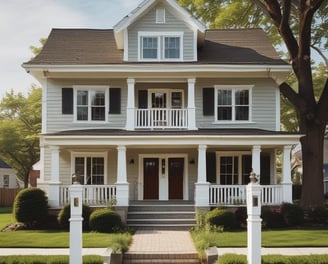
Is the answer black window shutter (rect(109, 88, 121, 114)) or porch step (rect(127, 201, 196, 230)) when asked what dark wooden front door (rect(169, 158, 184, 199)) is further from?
black window shutter (rect(109, 88, 121, 114))

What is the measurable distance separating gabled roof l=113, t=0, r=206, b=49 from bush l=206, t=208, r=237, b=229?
8.88m

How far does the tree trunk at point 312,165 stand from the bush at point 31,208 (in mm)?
11949

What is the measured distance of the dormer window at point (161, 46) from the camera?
2403cm

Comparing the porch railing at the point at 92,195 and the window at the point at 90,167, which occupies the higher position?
the window at the point at 90,167

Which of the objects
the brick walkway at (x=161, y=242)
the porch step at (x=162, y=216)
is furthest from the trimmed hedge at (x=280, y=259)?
the porch step at (x=162, y=216)

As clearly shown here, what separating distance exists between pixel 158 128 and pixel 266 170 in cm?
555

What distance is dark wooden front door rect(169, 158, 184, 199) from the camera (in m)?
24.5

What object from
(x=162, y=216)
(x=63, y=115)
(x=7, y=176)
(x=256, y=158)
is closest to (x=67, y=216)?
(x=162, y=216)

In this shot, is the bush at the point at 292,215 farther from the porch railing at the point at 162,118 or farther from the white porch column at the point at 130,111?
the white porch column at the point at 130,111

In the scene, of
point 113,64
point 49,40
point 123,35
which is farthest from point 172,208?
point 49,40

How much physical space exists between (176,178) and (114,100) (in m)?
4.72

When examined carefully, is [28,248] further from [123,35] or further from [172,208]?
[123,35]

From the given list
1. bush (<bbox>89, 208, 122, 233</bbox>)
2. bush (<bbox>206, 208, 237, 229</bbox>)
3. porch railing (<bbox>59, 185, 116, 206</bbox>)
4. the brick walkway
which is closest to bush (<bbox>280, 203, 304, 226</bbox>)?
bush (<bbox>206, 208, 237, 229</bbox>)

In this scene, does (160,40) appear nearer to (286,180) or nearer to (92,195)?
(92,195)
